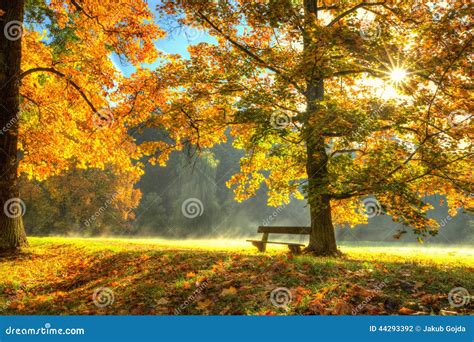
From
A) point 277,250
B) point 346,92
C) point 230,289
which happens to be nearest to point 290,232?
point 277,250

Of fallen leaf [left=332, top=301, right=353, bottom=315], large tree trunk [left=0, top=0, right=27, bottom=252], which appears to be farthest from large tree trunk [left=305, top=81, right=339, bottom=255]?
large tree trunk [left=0, top=0, right=27, bottom=252]

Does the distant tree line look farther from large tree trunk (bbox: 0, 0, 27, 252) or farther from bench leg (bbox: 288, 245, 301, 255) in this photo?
bench leg (bbox: 288, 245, 301, 255)

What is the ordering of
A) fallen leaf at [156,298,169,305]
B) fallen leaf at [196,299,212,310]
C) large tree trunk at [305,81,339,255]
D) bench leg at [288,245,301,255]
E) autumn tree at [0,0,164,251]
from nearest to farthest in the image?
fallen leaf at [196,299,212,310], fallen leaf at [156,298,169,305], large tree trunk at [305,81,339,255], bench leg at [288,245,301,255], autumn tree at [0,0,164,251]

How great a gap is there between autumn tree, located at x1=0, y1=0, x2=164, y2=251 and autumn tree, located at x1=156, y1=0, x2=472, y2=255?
8.96 ft

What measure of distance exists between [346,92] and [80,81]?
429 inches

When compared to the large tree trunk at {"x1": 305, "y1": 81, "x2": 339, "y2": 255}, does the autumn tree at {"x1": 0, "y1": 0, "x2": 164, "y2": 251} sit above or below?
above

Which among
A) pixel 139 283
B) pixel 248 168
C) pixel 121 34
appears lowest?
pixel 139 283

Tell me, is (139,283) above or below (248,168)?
below

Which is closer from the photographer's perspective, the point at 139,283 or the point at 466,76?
the point at 139,283

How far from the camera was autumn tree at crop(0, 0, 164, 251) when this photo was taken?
1395cm

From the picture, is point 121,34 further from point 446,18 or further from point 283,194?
point 446,18

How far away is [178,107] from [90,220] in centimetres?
2674

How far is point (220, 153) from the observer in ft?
210

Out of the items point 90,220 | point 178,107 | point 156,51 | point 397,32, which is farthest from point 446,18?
point 90,220
